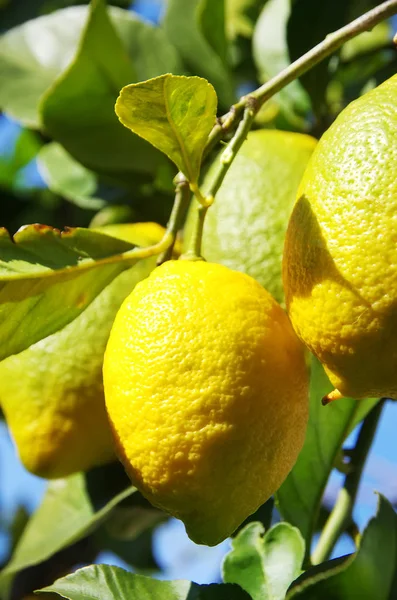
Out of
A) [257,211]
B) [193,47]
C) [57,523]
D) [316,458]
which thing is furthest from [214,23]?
[57,523]

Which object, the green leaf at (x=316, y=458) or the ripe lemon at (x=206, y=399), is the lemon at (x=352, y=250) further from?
the green leaf at (x=316, y=458)

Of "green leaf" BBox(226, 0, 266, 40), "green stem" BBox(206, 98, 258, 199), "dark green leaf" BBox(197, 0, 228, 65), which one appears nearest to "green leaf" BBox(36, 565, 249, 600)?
"green stem" BBox(206, 98, 258, 199)

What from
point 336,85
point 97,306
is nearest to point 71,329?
point 97,306

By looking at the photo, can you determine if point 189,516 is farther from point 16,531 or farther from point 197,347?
point 16,531

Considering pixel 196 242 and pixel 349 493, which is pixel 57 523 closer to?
pixel 349 493

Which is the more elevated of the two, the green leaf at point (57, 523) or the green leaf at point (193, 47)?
the green leaf at point (193, 47)

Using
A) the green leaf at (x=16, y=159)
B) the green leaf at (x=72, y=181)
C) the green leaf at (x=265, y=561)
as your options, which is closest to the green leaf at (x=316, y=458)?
the green leaf at (x=265, y=561)
